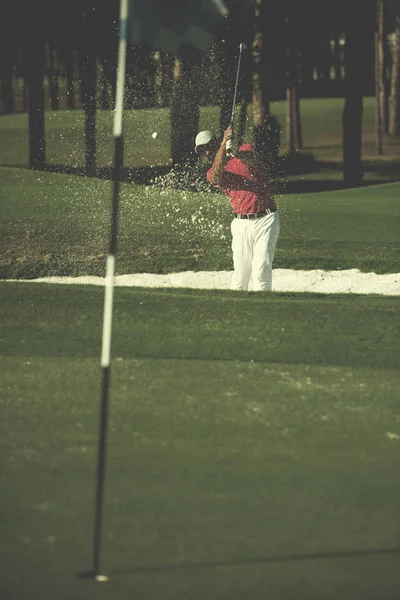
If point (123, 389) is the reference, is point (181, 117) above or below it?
above

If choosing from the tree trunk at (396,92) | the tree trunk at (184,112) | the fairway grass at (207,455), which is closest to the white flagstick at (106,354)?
the fairway grass at (207,455)

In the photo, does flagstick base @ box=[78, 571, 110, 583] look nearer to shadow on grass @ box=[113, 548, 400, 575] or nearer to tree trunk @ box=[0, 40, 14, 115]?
shadow on grass @ box=[113, 548, 400, 575]

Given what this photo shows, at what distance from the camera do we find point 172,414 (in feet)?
18.7

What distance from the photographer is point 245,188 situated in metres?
11.1

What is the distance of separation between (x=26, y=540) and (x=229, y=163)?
288 inches

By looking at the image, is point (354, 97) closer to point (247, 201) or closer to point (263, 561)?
point (247, 201)

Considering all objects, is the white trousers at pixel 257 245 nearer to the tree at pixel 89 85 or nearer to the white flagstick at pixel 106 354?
the white flagstick at pixel 106 354

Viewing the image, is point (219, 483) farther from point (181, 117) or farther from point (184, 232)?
point (181, 117)

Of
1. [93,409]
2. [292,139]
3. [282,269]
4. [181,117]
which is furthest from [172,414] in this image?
[292,139]

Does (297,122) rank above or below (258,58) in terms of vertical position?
below

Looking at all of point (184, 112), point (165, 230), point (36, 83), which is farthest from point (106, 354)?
point (184, 112)

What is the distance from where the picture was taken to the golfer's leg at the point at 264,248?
11.2 meters

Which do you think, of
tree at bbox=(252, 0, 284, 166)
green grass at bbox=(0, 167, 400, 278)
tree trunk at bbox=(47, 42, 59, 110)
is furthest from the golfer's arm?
tree trunk at bbox=(47, 42, 59, 110)

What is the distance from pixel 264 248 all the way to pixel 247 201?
1.57 feet
